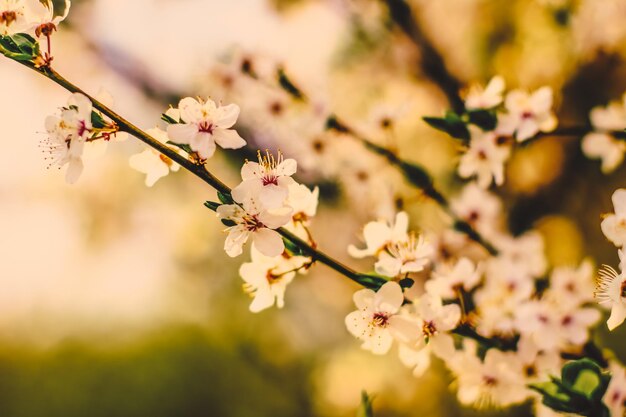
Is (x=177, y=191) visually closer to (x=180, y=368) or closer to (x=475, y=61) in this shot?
(x=475, y=61)

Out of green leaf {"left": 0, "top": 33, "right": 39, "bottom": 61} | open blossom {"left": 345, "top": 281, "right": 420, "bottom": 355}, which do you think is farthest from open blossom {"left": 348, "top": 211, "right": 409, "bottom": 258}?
green leaf {"left": 0, "top": 33, "right": 39, "bottom": 61}

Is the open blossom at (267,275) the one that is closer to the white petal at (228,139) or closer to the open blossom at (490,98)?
the white petal at (228,139)

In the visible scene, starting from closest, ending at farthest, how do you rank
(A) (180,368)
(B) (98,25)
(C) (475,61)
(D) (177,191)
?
(B) (98,25), (C) (475,61), (D) (177,191), (A) (180,368)

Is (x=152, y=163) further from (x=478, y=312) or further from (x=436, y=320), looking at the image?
(x=478, y=312)

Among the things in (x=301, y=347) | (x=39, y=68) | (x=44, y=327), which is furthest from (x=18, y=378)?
(x=39, y=68)

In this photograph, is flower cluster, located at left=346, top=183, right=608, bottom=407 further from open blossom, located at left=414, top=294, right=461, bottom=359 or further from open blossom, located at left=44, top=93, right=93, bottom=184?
open blossom, located at left=44, top=93, right=93, bottom=184

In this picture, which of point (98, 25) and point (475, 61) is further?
point (475, 61)
